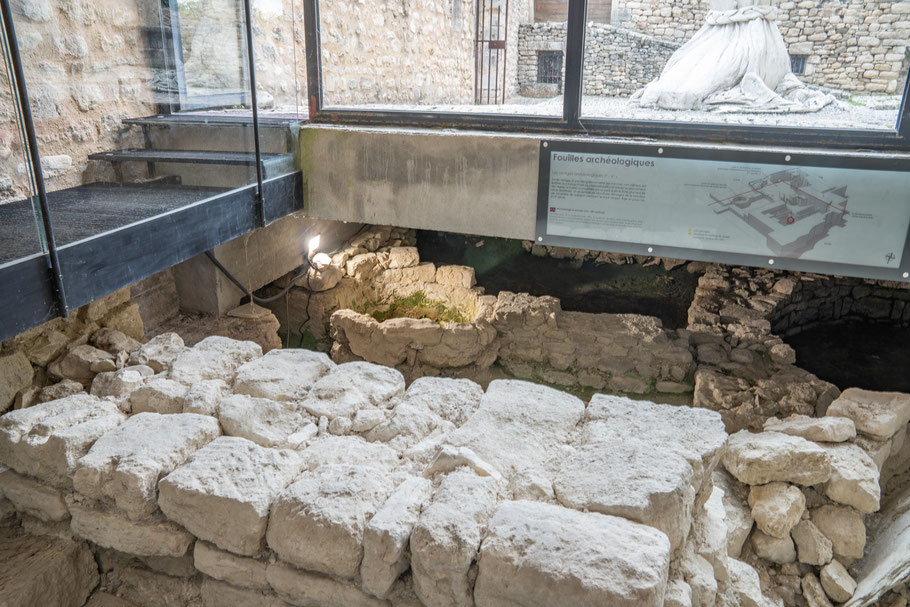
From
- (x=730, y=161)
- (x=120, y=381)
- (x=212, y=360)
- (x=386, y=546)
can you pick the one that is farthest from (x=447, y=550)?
(x=730, y=161)

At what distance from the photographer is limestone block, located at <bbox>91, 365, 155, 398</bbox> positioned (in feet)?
9.05

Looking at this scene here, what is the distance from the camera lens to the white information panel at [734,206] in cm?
382

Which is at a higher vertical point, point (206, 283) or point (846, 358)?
point (206, 283)

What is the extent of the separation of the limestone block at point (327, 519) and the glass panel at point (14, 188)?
1.44m

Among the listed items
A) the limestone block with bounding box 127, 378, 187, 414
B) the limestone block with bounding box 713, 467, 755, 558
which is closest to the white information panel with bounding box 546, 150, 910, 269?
the limestone block with bounding box 713, 467, 755, 558

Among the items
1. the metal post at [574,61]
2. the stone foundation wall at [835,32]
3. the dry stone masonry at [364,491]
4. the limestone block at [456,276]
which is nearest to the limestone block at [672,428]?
the dry stone masonry at [364,491]

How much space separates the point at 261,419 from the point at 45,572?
0.85 m

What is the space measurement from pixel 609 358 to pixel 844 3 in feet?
11.4

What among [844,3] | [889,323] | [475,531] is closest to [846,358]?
[889,323]

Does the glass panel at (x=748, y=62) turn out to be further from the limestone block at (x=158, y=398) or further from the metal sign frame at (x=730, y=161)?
the limestone block at (x=158, y=398)

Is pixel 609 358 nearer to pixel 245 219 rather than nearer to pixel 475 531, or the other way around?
pixel 245 219

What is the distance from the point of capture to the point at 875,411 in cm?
420

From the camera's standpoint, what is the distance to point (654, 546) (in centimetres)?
174

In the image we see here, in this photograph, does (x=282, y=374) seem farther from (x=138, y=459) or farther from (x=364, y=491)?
(x=364, y=491)
